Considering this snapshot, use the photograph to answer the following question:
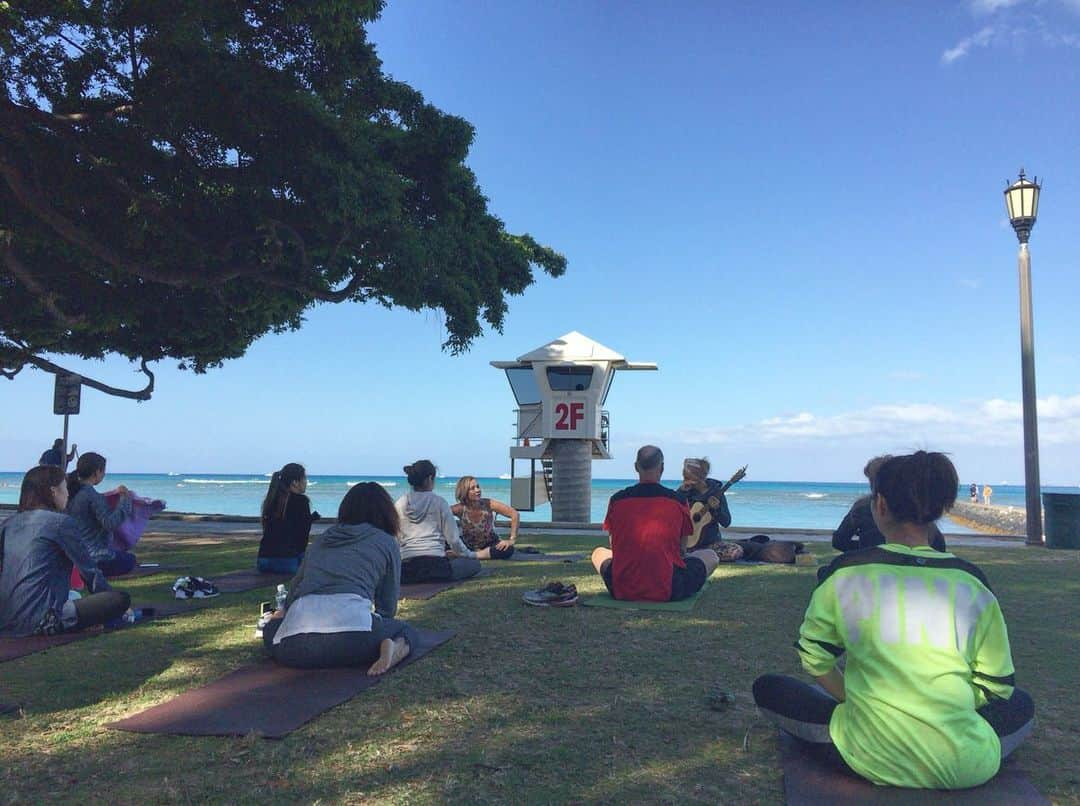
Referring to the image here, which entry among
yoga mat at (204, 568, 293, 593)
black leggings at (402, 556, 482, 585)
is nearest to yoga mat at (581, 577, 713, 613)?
black leggings at (402, 556, 482, 585)

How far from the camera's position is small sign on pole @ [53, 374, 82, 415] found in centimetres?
1384

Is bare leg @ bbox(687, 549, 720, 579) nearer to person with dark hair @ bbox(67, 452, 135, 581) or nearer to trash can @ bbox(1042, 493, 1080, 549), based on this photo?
person with dark hair @ bbox(67, 452, 135, 581)

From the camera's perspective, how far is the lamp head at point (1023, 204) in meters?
13.6

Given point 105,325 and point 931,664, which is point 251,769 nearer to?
point 931,664

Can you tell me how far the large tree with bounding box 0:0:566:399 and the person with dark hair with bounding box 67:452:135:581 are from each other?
139 inches

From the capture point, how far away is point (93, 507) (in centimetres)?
779

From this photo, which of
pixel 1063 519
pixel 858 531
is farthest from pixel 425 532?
pixel 1063 519

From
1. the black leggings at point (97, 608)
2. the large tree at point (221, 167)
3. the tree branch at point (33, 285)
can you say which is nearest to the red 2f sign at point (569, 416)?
the large tree at point (221, 167)

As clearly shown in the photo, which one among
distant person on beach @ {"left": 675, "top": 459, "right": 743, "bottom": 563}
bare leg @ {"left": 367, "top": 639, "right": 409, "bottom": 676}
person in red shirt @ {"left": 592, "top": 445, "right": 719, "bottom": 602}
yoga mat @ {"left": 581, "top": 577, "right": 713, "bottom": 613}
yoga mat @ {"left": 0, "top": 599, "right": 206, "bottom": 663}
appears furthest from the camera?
distant person on beach @ {"left": 675, "top": 459, "right": 743, "bottom": 563}

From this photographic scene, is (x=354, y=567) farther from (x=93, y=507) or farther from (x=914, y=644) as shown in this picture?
(x=93, y=507)

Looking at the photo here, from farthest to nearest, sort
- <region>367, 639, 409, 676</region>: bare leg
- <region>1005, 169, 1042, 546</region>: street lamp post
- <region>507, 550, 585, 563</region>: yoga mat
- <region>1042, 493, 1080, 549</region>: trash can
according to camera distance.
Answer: <region>1005, 169, 1042, 546</region>: street lamp post
<region>1042, 493, 1080, 549</region>: trash can
<region>507, 550, 585, 563</region>: yoga mat
<region>367, 639, 409, 676</region>: bare leg

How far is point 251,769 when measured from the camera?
10.4 ft

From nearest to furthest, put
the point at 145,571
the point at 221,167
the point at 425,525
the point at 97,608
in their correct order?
1. the point at 97,608
2. the point at 425,525
3. the point at 145,571
4. the point at 221,167

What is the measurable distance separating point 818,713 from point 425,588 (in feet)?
17.5
